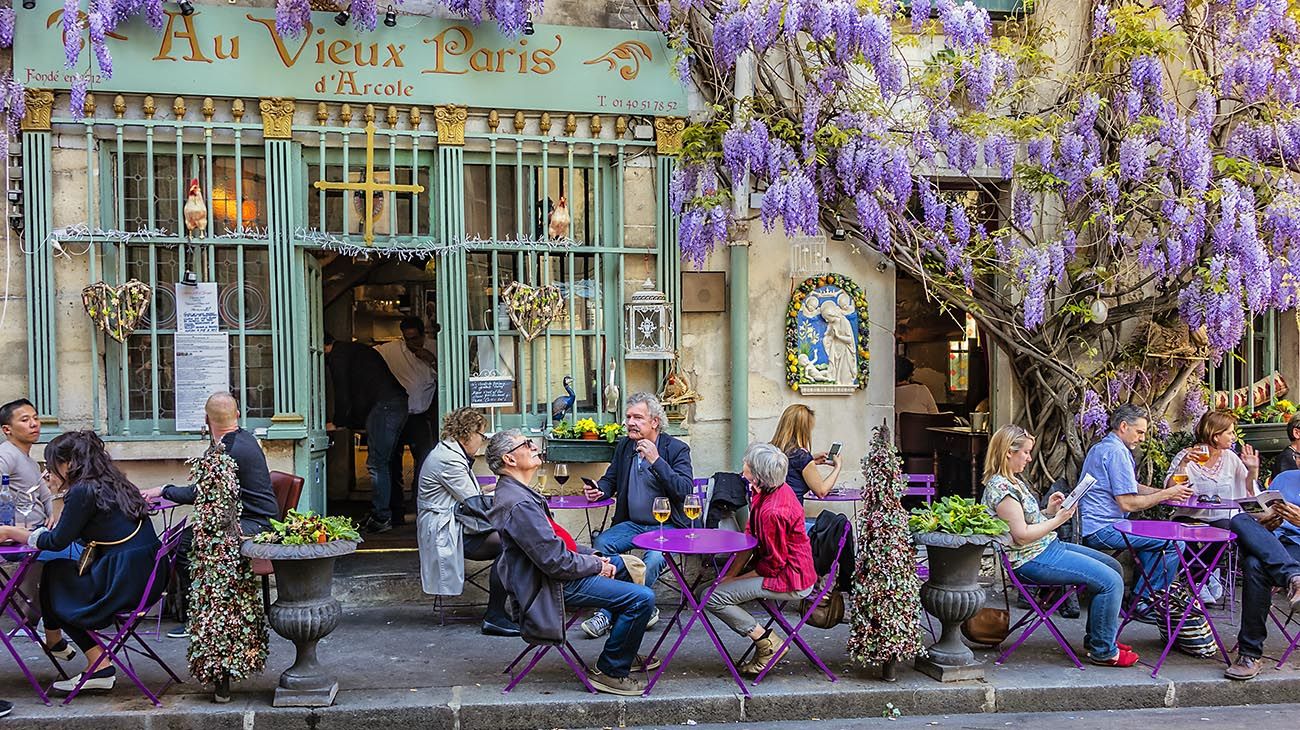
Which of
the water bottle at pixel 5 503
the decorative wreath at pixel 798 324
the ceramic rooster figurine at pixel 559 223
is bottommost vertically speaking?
the water bottle at pixel 5 503

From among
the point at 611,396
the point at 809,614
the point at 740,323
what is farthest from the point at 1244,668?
the point at 611,396

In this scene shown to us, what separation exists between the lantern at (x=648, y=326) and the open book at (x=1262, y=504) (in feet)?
12.6

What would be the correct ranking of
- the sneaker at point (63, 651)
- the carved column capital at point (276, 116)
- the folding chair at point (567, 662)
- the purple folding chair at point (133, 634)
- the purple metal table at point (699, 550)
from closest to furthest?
1. the purple folding chair at point (133, 634)
2. the folding chair at point (567, 662)
3. the purple metal table at point (699, 550)
4. the sneaker at point (63, 651)
5. the carved column capital at point (276, 116)

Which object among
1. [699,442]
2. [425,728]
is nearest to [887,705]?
[425,728]

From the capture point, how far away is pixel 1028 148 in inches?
326

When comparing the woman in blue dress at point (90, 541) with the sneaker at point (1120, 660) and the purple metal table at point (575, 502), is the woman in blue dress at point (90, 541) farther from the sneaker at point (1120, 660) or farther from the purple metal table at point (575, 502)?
the sneaker at point (1120, 660)

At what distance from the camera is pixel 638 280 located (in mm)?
8578

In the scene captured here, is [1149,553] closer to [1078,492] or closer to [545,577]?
[1078,492]

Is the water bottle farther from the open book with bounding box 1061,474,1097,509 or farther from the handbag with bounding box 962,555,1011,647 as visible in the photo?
the open book with bounding box 1061,474,1097,509

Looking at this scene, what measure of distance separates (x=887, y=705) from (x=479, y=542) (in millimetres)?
2575

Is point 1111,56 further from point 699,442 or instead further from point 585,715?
point 585,715

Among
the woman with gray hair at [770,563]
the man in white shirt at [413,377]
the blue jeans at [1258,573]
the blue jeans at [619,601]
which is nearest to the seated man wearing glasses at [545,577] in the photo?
the blue jeans at [619,601]

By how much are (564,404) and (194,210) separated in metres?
2.83

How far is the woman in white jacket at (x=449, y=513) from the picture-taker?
22.8 feet
